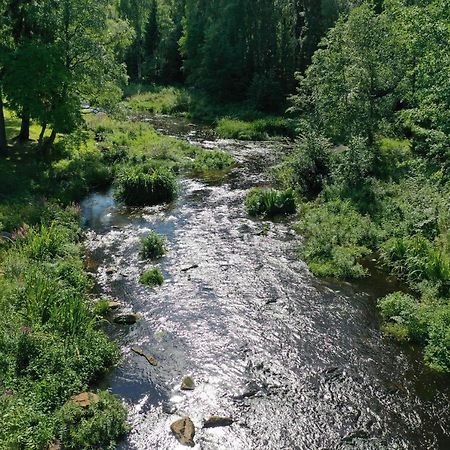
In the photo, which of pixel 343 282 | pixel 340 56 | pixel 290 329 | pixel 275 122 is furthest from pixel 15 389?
pixel 275 122

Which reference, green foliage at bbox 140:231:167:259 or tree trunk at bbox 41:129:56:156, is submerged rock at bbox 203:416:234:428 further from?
tree trunk at bbox 41:129:56:156

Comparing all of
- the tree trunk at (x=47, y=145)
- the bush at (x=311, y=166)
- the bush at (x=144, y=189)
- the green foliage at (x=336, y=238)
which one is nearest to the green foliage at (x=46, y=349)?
the bush at (x=144, y=189)

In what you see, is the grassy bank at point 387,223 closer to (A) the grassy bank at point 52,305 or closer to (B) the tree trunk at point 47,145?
(A) the grassy bank at point 52,305

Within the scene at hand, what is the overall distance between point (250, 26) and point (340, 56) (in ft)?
112

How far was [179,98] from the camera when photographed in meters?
65.1

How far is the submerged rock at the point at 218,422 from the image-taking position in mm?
12117

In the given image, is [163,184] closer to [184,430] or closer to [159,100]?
[184,430]

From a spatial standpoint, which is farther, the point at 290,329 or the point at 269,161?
the point at 269,161

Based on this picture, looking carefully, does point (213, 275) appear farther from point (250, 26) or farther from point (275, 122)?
point (250, 26)

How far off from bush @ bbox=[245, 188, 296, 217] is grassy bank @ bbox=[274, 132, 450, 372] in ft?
3.26

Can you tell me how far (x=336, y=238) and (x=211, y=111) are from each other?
4007 centimetres

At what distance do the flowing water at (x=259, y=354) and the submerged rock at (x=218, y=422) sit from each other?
18 cm

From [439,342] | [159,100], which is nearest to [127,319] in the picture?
[439,342]

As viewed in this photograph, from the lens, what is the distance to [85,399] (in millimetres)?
12219
